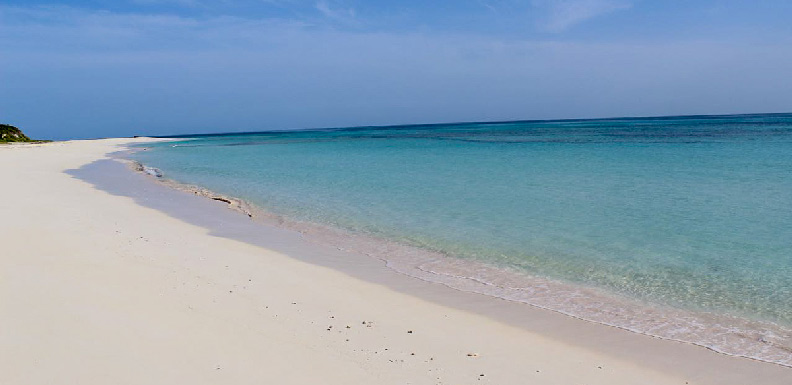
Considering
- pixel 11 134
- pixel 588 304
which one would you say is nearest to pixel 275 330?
pixel 588 304

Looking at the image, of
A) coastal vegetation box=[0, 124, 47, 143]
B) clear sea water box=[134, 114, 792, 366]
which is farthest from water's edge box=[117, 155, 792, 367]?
coastal vegetation box=[0, 124, 47, 143]

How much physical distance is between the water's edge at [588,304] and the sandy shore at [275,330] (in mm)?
253

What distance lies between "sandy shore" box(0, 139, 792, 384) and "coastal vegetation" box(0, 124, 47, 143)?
6238 cm

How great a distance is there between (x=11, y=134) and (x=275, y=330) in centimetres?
7103

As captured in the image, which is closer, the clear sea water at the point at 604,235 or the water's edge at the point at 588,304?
the water's edge at the point at 588,304

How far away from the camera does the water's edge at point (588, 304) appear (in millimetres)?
5496

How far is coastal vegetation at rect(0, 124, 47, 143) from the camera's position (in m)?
58.4

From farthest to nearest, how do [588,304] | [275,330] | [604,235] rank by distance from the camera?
[604,235]
[588,304]
[275,330]

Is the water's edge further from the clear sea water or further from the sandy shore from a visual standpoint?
the sandy shore

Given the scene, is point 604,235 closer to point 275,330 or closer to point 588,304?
point 588,304

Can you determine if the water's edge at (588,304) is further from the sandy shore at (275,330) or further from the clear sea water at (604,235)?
the sandy shore at (275,330)

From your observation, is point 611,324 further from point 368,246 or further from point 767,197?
point 767,197

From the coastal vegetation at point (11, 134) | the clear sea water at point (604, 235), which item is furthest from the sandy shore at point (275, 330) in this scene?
the coastal vegetation at point (11, 134)

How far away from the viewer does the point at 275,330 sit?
213 inches
